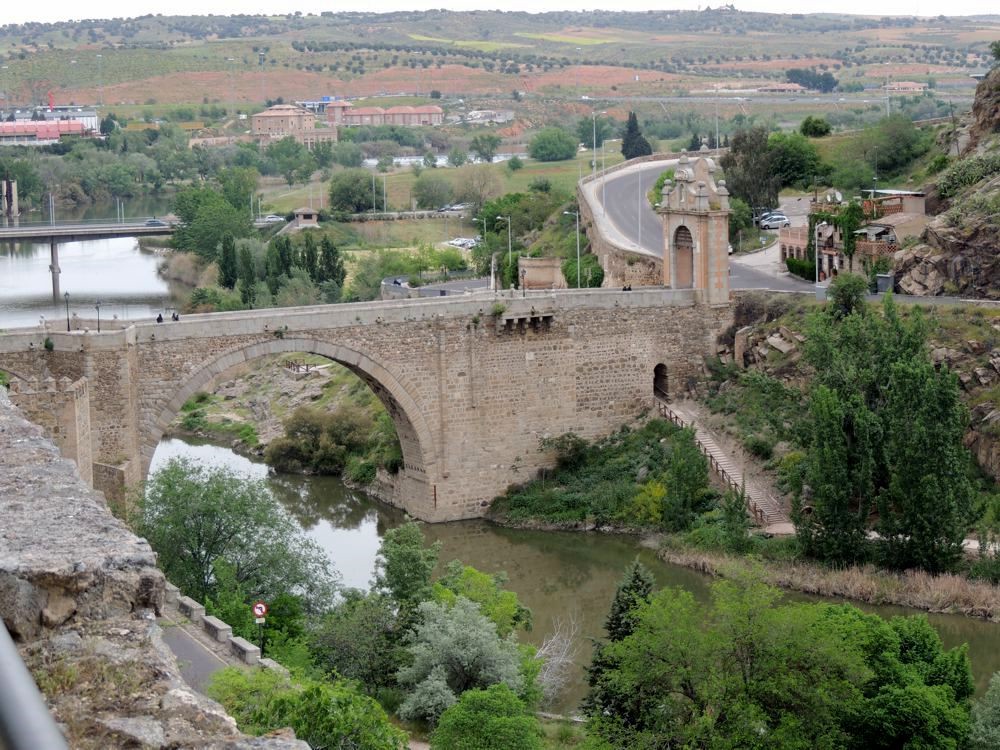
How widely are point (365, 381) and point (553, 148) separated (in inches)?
2410

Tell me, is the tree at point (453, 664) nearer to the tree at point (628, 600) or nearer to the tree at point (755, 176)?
the tree at point (628, 600)

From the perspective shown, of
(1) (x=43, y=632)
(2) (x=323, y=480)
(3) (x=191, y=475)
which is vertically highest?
(1) (x=43, y=632)

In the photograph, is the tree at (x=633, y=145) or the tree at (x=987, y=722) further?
the tree at (x=633, y=145)

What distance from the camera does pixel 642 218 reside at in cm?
4469

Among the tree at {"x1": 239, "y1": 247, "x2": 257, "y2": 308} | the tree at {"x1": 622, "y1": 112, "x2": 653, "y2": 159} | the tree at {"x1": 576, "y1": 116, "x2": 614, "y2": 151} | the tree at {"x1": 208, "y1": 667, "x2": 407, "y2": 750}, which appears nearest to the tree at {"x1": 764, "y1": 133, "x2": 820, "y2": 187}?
the tree at {"x1": 239, "y1": 247, "x2": 257, "y2": 308}

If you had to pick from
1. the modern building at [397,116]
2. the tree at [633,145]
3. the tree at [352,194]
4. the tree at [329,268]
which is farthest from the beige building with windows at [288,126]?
the tree at [329,268]

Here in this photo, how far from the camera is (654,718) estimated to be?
59.5 ft

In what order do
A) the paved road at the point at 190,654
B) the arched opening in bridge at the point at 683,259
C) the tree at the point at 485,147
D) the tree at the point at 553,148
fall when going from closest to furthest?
the paved road at the point at 190,654
the arched opening in bridge at the point at 683,259
the tree at the point at 553,148
the tree at the point at 485,147

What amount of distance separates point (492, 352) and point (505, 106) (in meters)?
105

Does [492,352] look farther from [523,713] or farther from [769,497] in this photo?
[523,713]

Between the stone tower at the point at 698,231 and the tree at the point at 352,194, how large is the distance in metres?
38.2

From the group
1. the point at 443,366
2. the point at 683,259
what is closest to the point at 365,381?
the point at 443,366

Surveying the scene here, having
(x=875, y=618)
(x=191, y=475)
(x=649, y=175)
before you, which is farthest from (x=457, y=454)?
(x=649, y=175)

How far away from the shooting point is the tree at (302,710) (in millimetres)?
13820
